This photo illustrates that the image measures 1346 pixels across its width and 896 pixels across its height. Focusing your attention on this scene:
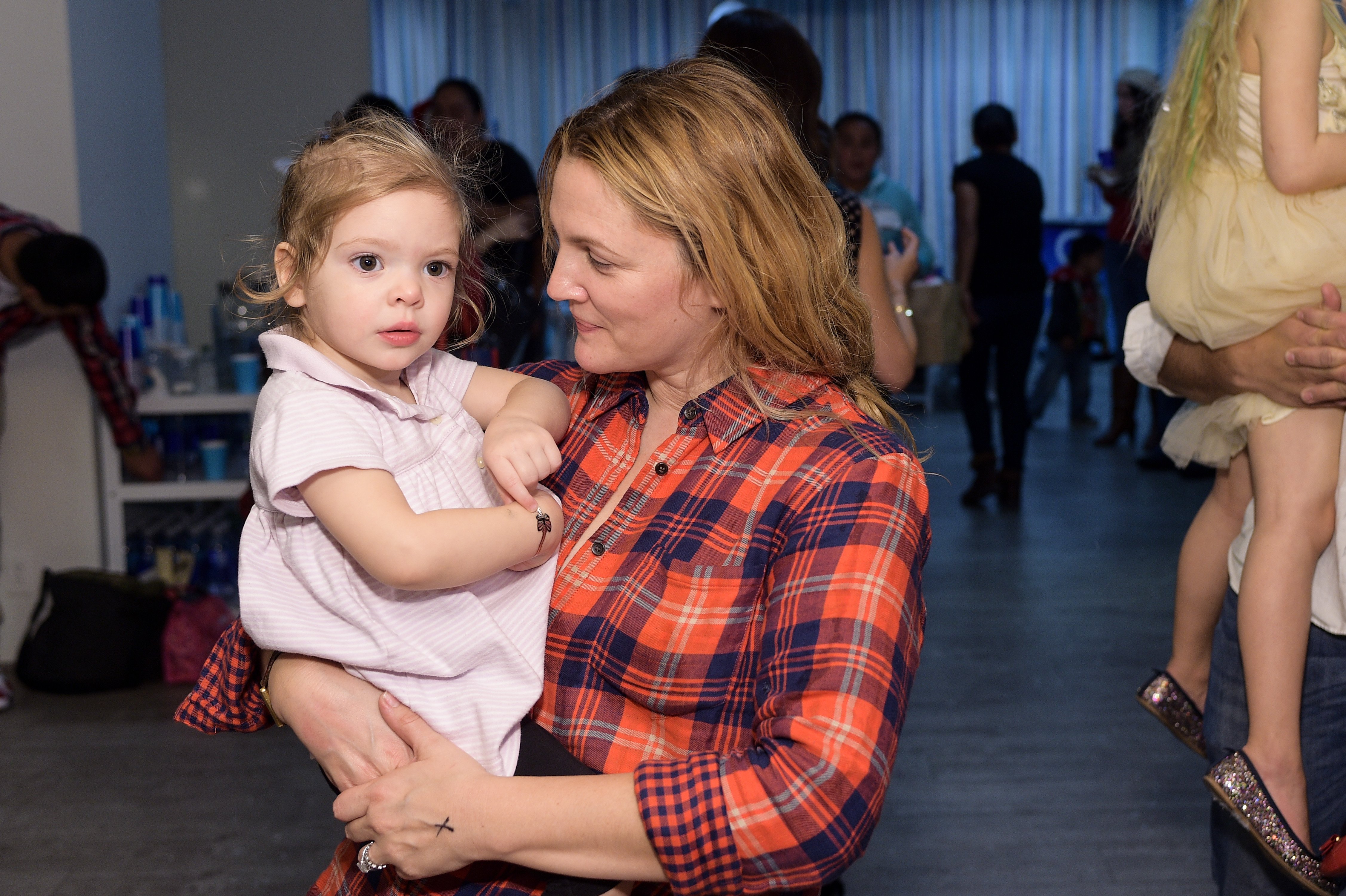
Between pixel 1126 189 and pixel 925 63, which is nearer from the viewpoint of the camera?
pixel 1126 189

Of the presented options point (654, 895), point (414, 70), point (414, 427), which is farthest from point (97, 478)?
point (414, 70)

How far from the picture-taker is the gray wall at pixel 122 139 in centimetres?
394

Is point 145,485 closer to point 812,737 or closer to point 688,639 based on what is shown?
point 688,639

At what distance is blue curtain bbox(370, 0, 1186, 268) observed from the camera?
11219 millimetres

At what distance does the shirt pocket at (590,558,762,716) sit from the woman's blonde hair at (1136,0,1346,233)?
1.31 metres

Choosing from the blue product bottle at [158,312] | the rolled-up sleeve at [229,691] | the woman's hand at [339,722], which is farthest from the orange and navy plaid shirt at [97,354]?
the woman's hand at [339,722]

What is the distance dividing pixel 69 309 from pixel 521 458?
3.07 metres

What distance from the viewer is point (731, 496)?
1191 millimetres

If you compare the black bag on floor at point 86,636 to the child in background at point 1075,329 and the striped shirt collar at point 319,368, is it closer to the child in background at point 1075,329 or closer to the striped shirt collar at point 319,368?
the striped shirt collar at point 319,368

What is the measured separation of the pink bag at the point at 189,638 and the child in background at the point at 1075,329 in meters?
6.16

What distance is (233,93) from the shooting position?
17.7ft

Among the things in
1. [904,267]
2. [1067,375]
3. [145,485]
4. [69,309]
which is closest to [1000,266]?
[904,267]

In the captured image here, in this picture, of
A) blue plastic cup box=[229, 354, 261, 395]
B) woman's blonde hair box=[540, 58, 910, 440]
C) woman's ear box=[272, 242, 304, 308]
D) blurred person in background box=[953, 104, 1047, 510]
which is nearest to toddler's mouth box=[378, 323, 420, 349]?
woman's ear box=[272, 242, 304, 308]

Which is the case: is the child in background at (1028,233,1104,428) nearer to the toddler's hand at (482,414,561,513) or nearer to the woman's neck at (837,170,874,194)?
the woman's neck at (837,170,874,194)
